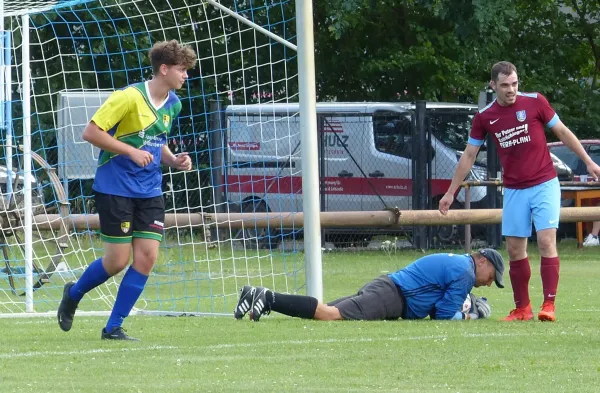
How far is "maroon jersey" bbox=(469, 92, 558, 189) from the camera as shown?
31.8ft

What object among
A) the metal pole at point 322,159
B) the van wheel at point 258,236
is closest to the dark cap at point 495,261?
the van wheel at point 258,236

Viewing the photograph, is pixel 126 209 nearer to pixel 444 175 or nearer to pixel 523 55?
pixel 444 175

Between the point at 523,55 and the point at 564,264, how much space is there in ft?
38.9

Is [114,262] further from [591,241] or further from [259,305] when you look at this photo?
[591,241]

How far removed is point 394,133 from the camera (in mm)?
22109

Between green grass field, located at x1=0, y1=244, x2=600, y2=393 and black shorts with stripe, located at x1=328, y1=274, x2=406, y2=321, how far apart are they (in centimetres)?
22

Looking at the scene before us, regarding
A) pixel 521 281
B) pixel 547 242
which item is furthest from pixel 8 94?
pixel 547 242

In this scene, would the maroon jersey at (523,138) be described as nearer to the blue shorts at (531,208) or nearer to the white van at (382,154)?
the blue shorts at (531,208)

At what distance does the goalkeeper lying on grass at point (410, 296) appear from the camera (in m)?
9.42

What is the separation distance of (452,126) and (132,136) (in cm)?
1426

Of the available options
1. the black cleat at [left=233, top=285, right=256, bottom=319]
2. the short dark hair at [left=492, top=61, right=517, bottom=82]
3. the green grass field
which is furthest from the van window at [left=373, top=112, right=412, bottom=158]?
the black cleat at [left=233, top=285, right=256, bottom=319]

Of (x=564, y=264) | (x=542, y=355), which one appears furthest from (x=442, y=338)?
(x=564, y=264)

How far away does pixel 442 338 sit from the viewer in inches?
328

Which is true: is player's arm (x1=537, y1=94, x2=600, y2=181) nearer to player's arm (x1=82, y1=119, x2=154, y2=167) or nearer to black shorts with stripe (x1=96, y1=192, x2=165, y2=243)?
black shorts with stripe (x1=96, y1=192, x2=165, y2=243)
